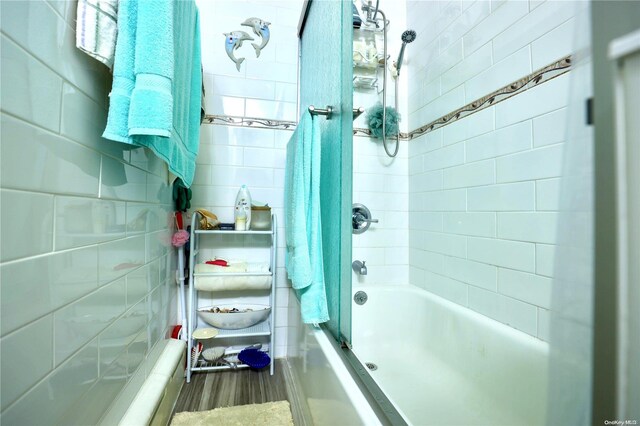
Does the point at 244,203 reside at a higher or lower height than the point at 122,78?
lower

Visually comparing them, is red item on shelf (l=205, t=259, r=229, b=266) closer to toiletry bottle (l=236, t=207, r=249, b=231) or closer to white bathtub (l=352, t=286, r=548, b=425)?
toiletry bottle (l=236, t=207, r=249, b=231)

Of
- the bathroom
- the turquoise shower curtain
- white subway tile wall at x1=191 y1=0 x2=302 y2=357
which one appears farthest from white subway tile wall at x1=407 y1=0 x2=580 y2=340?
white subway tile wall at x1=191 y1=0 x2=302 y2=357

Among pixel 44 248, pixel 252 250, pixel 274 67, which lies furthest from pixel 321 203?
pixel 274 67

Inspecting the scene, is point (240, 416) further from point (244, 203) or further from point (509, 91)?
point (509, 91)

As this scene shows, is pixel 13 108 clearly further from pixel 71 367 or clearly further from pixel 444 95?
pixel 444 95

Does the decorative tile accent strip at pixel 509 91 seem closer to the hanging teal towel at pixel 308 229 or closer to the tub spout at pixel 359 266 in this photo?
the hanging teal towel at pixel 308 229

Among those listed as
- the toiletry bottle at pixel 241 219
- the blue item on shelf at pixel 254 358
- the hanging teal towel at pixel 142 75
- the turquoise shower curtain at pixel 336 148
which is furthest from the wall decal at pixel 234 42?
the blue item on shelf at pixel 254 358

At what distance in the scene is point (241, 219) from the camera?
1372 mm

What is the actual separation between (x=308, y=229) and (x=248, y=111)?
0.92 m

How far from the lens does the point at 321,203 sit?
1.10 meters

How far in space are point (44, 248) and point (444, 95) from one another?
1.58 meters

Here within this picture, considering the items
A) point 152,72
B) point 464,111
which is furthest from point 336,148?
point 464,111

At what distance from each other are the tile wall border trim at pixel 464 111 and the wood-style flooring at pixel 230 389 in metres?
1.40

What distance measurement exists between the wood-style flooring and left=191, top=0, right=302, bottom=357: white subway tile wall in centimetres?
20
